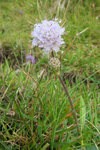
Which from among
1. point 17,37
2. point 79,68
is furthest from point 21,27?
point 79,68

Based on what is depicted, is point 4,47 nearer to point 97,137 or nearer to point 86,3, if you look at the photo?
point 86,3

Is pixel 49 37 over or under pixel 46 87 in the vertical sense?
over

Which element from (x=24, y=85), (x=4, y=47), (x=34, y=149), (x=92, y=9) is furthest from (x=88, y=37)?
(x=34, y=149)

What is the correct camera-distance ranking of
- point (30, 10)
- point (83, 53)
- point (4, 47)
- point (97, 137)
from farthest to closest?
1. point (30, 10)
2. point (4, 47)
3. point (83, 53)
4. point (97, 137)

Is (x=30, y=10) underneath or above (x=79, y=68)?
above

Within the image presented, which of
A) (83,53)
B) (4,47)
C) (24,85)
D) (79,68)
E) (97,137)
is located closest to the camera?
(97,137)

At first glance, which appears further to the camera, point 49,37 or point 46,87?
point 46,87

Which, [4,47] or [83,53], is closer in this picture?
[83,53]

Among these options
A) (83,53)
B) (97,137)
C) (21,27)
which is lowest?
(97,137)

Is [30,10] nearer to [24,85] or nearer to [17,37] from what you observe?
[17,37]
